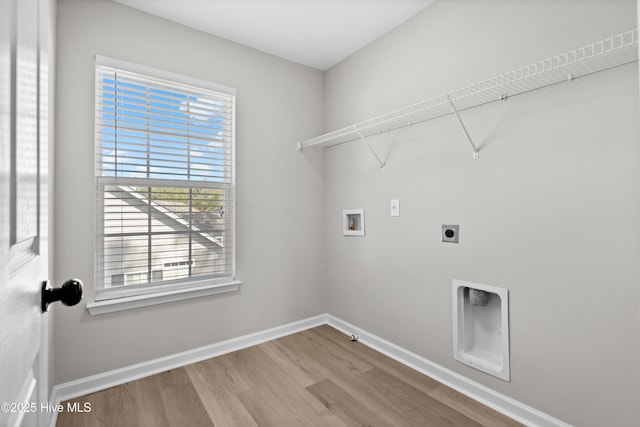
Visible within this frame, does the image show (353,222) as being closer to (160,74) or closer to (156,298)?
(156,298)

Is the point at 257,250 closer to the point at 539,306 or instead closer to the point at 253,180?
the point at 253,180

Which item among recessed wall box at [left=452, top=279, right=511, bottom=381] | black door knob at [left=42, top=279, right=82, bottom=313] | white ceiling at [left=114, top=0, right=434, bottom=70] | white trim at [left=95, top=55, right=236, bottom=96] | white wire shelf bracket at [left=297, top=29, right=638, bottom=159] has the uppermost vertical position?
white ceiling at [left=114, top=0, right=434, bottom=70]

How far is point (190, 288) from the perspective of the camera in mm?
2258

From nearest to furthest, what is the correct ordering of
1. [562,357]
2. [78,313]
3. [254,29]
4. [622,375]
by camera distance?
1. [622,375]
2. [562,357]
3. [78,313]
4. [254,29]

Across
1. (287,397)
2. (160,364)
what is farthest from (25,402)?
(160,364)

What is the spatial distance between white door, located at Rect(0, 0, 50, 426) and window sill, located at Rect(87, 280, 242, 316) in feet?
4.83

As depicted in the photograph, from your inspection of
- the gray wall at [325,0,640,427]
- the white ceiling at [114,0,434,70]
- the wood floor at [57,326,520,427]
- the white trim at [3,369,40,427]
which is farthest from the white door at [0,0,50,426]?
the gray wall at [325,0,640,427]

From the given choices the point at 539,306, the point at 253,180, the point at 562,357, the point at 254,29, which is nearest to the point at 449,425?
the point at 562,357

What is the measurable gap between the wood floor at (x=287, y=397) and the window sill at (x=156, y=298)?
1.60ft

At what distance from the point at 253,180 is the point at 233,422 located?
168cm

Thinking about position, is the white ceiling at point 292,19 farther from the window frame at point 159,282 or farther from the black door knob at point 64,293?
the black door knob at point 64,293

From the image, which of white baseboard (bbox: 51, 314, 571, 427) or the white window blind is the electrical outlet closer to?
white baseboard (bbox: 51, 314, 571, 427)

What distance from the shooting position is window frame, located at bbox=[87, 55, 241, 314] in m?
1.94

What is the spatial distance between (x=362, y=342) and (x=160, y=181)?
2.00m
